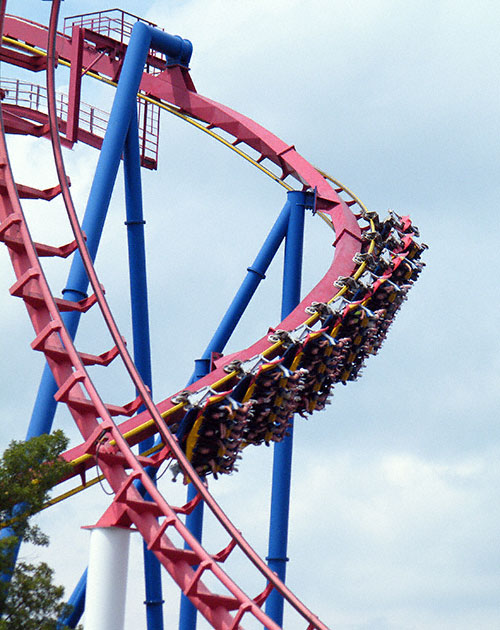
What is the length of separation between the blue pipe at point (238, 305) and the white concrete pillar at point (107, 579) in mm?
3806

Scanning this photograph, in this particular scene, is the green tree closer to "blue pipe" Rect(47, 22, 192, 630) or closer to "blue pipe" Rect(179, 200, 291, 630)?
"blue pipe" Rect(47, 22, 192, 630)

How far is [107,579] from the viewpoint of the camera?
6.49 meters

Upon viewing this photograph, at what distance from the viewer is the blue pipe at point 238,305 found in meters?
10.4

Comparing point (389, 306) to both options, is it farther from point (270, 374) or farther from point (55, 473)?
point (55, 473)

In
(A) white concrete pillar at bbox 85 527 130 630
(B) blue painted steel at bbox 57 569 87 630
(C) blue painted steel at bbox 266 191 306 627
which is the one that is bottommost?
(A) white concrete pillar at bbox 85 527 130 630

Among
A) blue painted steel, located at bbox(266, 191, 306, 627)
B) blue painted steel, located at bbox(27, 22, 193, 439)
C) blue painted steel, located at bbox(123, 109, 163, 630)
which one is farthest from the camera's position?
blue painted steel, located at bbox(266, 191, 306, 627)

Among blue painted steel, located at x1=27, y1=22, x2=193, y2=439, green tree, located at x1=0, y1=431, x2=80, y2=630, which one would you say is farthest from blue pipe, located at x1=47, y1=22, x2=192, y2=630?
green tree, located at x1=0, y1=431, x2=80, y2=630

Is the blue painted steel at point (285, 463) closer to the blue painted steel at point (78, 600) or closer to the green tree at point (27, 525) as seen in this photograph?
the blue painted steel at point (78, 600)

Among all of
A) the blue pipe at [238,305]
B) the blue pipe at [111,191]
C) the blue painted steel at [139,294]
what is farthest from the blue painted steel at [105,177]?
the blue pipe at [238,305]

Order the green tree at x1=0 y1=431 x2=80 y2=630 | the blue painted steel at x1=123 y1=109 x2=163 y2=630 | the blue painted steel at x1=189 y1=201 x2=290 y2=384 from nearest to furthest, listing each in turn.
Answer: the green tree at x1=0 y1=431 x2=80 y2=630 < the blue painted steel at x1=123 y1=109 x2=163 y2=630 < the blue painted steel at x1=189 y1=201 x2=290 y2=384

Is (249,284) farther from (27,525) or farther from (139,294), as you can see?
(27,525)

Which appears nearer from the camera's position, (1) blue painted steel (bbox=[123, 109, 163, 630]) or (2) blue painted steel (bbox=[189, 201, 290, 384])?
(1) blue painted steel (bbox=[123, 109, 163, 630])

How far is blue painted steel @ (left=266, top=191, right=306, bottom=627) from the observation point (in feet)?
34.0

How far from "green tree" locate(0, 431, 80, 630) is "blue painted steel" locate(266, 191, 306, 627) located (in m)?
3.89
